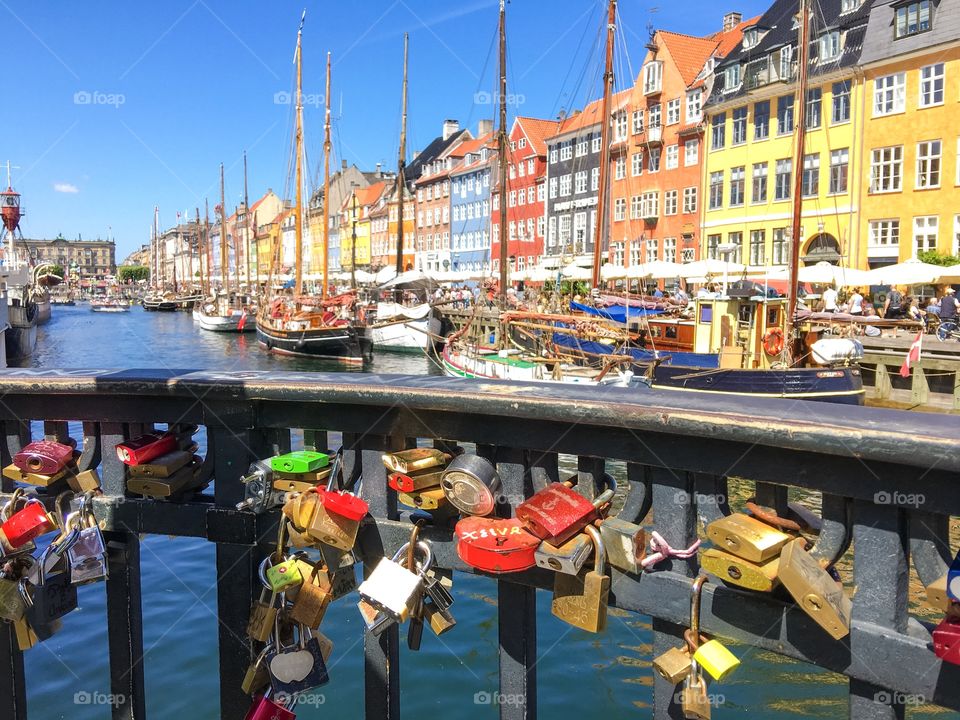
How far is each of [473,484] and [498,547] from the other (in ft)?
0.73

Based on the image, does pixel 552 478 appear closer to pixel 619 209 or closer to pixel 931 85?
pixel 931 85

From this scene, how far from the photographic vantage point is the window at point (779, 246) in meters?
39.9

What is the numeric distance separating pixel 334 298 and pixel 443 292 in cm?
789

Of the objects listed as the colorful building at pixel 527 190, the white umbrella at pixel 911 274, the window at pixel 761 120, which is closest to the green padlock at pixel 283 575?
the white umbrella at pixel 911 274

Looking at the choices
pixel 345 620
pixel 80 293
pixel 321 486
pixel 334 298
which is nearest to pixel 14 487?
pixel 321 486

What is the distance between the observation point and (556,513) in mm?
2262

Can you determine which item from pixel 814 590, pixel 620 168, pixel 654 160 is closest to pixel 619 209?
pixel 620 168

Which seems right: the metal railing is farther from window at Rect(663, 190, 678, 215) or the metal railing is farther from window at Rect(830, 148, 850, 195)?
window at Rect(663, 190, 678, 215)

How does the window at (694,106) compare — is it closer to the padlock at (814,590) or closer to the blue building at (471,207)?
the blue building at (471,207)

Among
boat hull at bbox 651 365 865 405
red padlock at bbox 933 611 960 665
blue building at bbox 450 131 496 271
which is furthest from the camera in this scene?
blue building at bbox 450 131 496 271

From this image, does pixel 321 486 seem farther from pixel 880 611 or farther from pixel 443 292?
pixel 443 292

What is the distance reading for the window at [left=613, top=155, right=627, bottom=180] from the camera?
5250cm

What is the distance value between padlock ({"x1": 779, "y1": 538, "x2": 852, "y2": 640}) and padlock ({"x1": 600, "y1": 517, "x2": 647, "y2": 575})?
1.29 feet

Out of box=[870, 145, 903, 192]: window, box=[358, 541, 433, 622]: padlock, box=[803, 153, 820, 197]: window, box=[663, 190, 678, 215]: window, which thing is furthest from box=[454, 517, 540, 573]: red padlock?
box=[663, 190, 678, 215]: window
